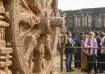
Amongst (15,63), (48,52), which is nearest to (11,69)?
(15,63)

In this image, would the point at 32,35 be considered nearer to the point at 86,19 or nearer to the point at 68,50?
the point at 68,50

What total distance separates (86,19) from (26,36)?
676 inches

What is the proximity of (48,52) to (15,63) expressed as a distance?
128 centimetres

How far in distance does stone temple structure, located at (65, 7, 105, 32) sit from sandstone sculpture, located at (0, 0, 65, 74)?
15.5 m

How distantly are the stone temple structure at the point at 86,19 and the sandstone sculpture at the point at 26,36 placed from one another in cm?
1552

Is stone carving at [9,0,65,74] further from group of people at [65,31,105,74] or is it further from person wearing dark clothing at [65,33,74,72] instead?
person wearing dark clothing at [65,33,74,72]

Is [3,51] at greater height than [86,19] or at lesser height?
lesser

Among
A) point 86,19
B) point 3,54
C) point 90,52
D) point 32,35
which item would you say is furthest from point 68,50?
point 86,19

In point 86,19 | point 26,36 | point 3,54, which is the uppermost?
point 86,19

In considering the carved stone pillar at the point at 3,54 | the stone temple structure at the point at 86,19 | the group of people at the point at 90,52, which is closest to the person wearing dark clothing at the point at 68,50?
the group of people at the point at 90,52

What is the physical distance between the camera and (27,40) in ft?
14.5

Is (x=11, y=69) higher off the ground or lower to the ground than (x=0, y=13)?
lower

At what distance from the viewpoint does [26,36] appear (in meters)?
4.43

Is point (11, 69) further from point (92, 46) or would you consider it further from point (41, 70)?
point (92, 46)
